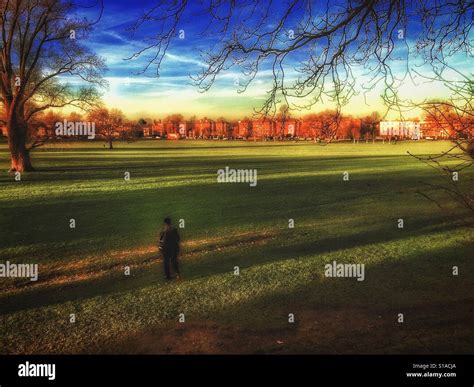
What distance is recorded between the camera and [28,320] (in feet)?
31.0

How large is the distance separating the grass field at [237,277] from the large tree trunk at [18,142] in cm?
1153

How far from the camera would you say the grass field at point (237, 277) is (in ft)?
28.2

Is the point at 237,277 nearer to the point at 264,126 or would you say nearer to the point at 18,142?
the point at 264,126

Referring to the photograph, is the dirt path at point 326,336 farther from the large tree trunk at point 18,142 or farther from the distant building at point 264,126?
the large tree trunk at point 18,142

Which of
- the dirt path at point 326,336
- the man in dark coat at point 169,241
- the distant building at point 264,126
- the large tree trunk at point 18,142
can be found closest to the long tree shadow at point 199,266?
the man in dark coat at point 169,241

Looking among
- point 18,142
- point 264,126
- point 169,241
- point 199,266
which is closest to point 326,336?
point 264,126

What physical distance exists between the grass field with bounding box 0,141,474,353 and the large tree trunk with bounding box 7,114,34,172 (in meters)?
11.5

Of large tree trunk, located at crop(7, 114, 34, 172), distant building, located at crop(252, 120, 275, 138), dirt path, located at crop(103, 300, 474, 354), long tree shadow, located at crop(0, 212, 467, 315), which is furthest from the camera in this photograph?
large tree trunk, located at crop(7, 114, 34, 172)

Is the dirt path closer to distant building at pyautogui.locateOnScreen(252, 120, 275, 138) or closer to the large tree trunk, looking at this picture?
distant building at pyautogui.locateOnScreen(252, 120, 275, 138)

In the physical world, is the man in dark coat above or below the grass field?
above

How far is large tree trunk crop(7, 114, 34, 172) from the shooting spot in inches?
1359

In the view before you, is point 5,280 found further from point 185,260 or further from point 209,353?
point 209,353

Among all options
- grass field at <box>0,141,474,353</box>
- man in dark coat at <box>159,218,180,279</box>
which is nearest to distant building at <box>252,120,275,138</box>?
grass field at <box>0,141,474,353</box>

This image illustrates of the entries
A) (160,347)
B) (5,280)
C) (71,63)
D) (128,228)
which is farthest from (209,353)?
(71,63)
